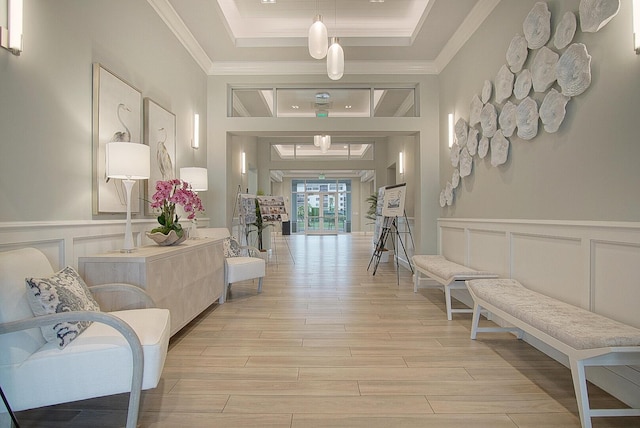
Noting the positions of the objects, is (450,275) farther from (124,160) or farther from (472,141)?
(124,160)

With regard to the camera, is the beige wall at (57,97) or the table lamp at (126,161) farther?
the table lamp at (126,161)

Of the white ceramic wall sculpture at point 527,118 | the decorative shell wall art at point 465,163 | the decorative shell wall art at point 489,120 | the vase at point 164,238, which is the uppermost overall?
the decorative shell wall art at point 489,120

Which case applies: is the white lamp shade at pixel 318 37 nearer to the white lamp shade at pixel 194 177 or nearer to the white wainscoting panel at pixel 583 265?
the white lamp shade at pixel 194 177

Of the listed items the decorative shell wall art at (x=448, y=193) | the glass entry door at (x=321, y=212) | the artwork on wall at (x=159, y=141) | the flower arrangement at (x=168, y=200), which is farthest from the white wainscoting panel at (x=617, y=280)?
the glass entry door at (x=321, y=212)

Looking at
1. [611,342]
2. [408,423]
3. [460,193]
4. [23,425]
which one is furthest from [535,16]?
[23,425]

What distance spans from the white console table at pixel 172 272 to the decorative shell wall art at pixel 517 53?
336 centimetres

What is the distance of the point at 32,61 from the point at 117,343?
1800 millimetres

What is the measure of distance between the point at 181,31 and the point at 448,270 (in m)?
4.29

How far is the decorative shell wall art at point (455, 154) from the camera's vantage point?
477cm

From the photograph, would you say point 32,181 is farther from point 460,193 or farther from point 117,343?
point 460,193

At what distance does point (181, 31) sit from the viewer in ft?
14.8

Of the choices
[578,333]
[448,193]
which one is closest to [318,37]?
[448,193]

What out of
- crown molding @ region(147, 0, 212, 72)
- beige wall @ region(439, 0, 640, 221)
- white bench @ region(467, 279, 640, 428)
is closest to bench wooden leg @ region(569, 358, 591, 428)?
white bench @ region(467, 279, 640, 428)

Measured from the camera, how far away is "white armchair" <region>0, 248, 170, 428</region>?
1611 mm
